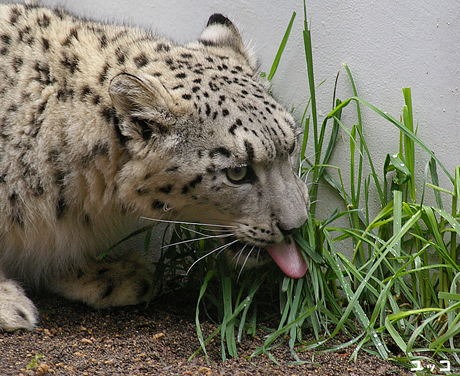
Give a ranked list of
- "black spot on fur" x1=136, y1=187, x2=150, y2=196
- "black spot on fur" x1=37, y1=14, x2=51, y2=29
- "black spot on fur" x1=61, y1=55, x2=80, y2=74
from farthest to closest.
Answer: "black spot on fur" x1=37, y1=14, x2=51, y2=29
"black spot on fur" x1=61, y1=55, x2=80, y2=74
"black spot on fur" x1=136, y1=187, x2=150, y2=196

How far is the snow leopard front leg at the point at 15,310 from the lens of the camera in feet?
10.0

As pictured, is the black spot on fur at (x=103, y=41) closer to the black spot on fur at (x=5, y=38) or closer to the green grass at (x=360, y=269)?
the black spot on fur at (x=5, y=38)

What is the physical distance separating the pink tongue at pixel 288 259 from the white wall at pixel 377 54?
0.64m

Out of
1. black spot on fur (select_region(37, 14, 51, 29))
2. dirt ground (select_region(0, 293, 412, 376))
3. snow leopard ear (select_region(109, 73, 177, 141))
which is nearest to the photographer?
dirt ground (select_region(0, 293, 412, 376))

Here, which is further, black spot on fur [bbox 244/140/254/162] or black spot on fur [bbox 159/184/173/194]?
black spot on fur [bbox 159/184/173/194]

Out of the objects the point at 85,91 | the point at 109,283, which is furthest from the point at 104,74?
the point at 109,283

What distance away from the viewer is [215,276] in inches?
145

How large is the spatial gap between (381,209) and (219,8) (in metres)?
1.83

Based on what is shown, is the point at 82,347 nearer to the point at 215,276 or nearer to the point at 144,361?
the point at 144,361

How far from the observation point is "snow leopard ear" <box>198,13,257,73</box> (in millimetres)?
3639

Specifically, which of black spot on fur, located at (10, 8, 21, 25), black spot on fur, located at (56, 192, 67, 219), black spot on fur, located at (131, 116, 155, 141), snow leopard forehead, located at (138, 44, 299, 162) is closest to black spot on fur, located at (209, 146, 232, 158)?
snow leopard forehead, located at (138, 44, 299, 162)

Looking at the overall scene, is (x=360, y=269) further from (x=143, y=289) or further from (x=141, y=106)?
(x=141, y=106)

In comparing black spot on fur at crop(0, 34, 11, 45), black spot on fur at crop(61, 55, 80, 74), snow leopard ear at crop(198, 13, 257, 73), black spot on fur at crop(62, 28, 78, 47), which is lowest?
black spot on fur at crop(61, 55, 80, 74)

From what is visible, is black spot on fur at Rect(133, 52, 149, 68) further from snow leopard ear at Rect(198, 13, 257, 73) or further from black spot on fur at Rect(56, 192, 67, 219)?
black spot on fur at Rect(56, 192, 67, 219)
